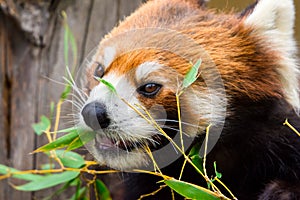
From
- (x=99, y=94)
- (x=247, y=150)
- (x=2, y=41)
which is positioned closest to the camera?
(x=99, y=94)

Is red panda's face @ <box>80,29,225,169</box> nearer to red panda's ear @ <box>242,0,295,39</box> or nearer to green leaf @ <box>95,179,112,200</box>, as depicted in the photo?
red panda's ear @ <box>242,0,295,39</box>

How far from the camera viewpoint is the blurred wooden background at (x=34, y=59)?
358 centimetres

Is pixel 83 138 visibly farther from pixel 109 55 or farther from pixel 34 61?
pixel 34 61

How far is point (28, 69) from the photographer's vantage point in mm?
3639

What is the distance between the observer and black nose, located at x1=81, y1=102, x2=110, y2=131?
2.38 metres

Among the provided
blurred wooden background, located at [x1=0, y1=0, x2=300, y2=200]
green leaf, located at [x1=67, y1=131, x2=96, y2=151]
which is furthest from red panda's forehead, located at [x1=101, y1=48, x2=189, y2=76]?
blurred wooden background, located at [x1=0, y1=0, x2=300, y2=200]

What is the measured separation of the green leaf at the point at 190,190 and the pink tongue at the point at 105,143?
12.7 inches

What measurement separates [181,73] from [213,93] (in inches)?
6.2

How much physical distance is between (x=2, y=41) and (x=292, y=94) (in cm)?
179

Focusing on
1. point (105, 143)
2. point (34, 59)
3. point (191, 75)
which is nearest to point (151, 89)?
point (191, 75)

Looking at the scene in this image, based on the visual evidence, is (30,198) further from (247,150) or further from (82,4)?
(247,150)

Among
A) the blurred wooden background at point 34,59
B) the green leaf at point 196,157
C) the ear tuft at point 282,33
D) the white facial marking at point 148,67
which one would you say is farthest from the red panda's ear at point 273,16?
the blurred wooden background at point 34,59

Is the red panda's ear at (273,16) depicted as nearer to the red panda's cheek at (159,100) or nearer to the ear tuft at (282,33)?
the ear tuft at (282,33)

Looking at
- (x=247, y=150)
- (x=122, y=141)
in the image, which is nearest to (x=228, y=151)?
(x=247, y=150)
